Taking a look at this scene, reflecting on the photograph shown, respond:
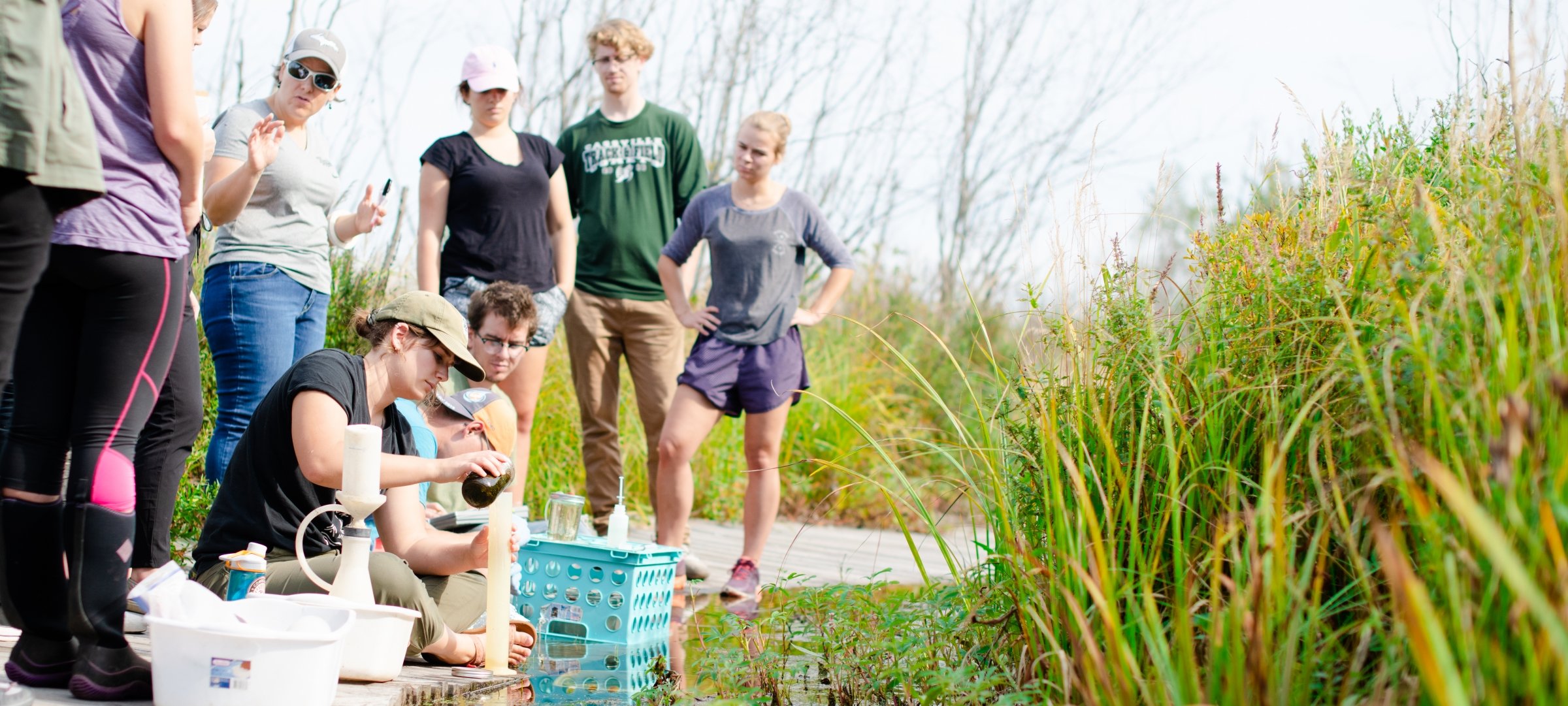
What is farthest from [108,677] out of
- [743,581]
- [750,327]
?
[750,327]

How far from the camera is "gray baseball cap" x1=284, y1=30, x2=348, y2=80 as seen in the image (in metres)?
3.80

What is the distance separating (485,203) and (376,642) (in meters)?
2.33

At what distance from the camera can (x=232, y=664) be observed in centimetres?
232

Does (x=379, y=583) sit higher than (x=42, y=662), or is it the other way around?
(x=379, y=583)

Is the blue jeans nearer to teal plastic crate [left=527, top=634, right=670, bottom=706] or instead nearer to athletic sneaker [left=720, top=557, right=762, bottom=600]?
teal plastic crate [left=527, top=634, right=670, bottom=706]

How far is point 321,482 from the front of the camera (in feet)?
9.54

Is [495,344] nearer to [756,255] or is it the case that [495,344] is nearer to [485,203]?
[485,203]

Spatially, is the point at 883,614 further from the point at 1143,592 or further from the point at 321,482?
the point at 321,482

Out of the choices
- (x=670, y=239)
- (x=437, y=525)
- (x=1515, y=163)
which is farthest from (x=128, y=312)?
(x=670, y=239)

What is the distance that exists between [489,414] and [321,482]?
132cm

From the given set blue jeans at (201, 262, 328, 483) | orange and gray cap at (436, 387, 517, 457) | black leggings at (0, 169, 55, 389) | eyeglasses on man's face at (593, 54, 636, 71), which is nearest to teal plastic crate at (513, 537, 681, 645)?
orange and gray cap at (436, 387, 517, 457)

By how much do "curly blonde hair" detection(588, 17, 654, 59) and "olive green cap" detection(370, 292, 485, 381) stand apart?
89.9 inches

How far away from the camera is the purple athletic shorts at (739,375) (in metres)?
4.76

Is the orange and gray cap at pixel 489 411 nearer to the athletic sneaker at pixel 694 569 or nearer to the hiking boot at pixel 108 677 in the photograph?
the athletic sneaker at pixel 694 569
